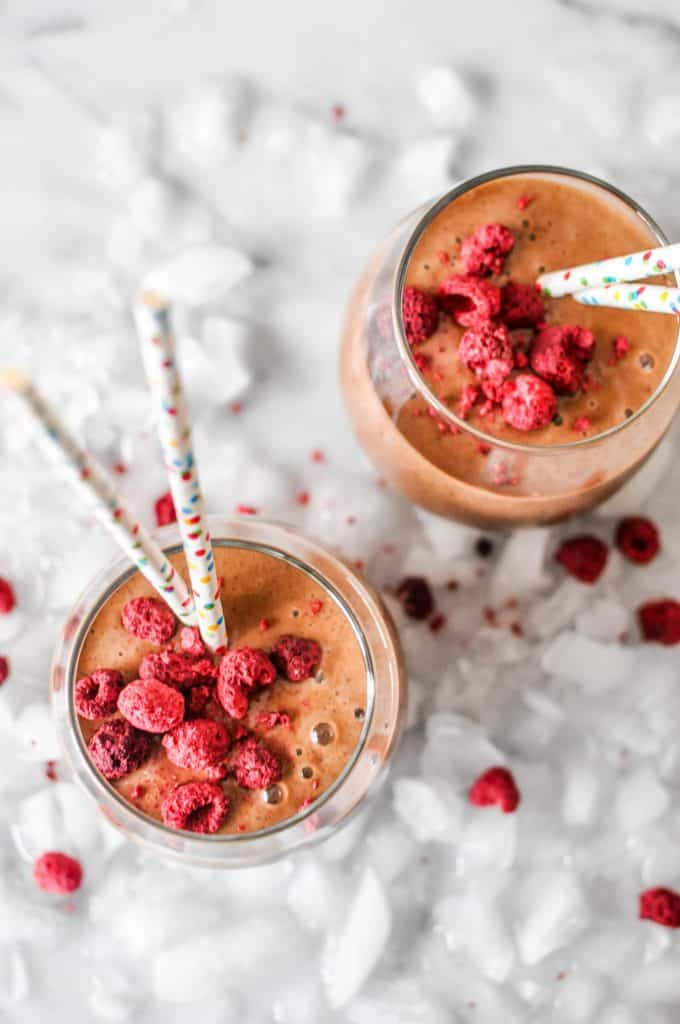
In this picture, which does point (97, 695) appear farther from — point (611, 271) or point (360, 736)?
point (611, 271)

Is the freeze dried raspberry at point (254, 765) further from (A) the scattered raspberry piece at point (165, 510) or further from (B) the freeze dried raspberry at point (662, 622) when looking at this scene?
(B) the freeze dried raspberry at point (662, 622)

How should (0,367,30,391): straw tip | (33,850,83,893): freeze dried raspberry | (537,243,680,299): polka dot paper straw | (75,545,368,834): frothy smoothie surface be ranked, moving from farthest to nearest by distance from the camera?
(33,850,83,893): freeze dried raspberry
(75,545,368,834): frothy smoothie surface
(537,243,680,299): polka dot paper straw
(0,367,30,391): straw tip

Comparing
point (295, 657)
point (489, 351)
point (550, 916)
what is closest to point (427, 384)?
point (489, 351)

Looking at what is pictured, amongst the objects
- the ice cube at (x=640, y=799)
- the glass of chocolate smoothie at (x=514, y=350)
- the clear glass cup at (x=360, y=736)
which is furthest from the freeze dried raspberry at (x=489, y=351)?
the ice cube at (x=640, y=799)

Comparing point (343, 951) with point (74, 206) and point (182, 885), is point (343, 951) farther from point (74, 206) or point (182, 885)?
point (74, 206)

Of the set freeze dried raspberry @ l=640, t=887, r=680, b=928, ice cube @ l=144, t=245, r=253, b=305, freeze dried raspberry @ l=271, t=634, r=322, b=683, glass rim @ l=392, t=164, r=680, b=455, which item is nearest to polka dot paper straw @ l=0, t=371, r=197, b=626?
freeze dried raspberry @ l=271, t=634, r=322, b=683

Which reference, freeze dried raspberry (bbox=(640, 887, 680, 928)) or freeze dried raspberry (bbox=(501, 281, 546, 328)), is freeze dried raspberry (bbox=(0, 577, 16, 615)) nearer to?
freeze dried raspberry (bbox=(501, 281, 546, 328))

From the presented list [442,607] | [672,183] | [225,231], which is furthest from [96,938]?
[672,183]
